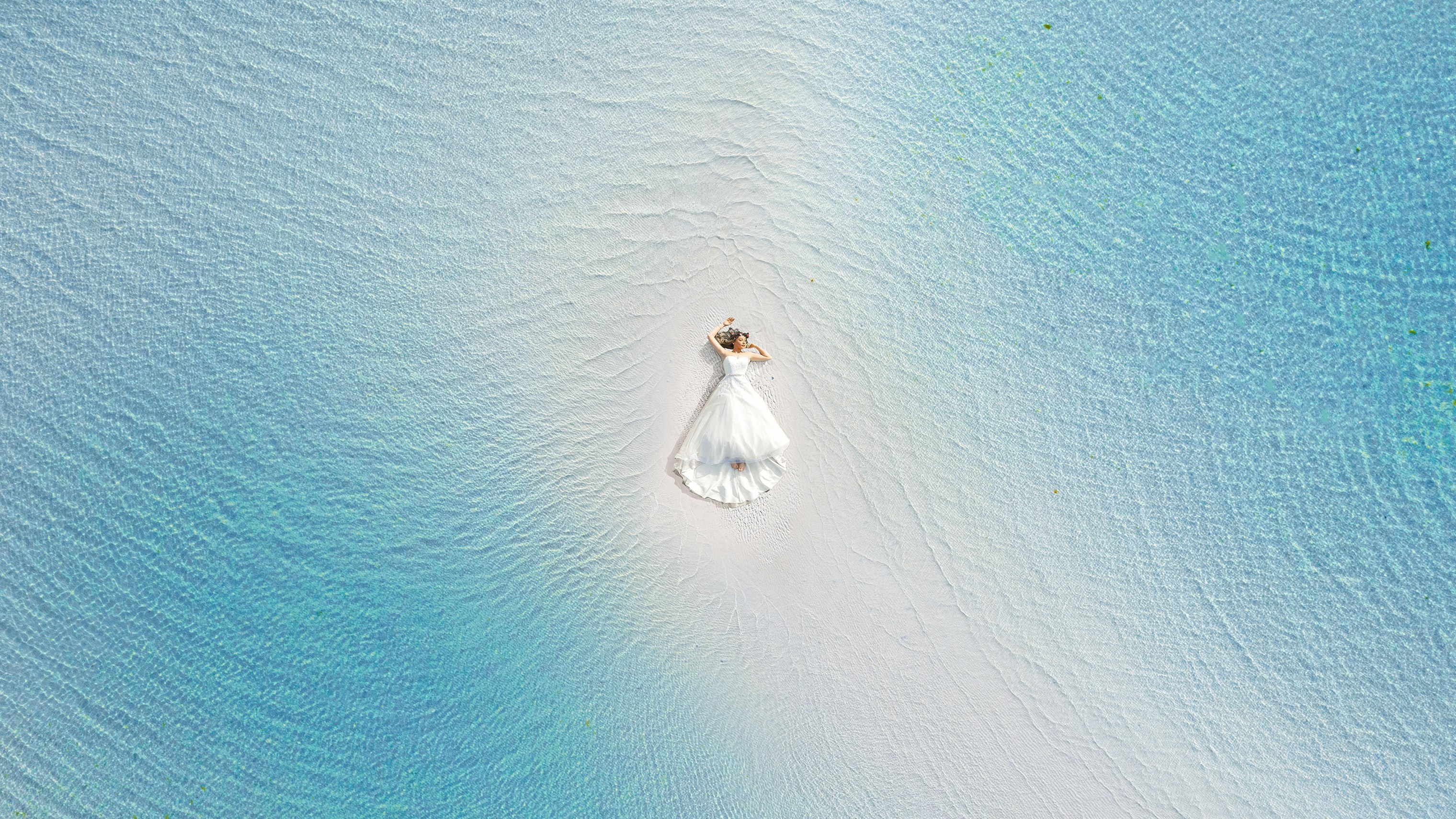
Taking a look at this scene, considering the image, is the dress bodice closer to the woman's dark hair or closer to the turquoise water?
the woman's dark hair

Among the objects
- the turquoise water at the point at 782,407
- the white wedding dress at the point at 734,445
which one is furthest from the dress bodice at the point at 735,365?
the turquoise water at the point at 782,407

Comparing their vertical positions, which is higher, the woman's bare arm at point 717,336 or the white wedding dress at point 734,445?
the woman's bare arm at point 717,336

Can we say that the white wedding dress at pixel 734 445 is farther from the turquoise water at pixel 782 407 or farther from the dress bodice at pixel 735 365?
the turquoise water at pixel 782 407

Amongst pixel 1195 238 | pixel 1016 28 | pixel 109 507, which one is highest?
pixel 1016 28

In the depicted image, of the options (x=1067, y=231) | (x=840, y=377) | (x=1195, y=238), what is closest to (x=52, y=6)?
(x=840, y=377)

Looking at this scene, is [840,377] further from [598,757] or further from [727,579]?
[598,757]
